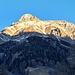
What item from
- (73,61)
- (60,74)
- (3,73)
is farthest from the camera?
(3,73)

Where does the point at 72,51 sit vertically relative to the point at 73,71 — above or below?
above

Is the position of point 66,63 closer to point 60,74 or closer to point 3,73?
point 60,74

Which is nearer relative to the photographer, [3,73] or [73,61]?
[73,61]

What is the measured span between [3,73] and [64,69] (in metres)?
34.3

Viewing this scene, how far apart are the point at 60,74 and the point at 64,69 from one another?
4.50 meters

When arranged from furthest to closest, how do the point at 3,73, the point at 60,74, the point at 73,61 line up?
the point at 3,73, the point at 60,74, the point at 73,61

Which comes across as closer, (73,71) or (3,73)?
(73,71)

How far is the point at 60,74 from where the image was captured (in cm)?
10944

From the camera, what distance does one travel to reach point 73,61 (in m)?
99.9

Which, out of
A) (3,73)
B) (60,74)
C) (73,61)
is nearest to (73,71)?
(73,61)

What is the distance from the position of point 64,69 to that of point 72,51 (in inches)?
225

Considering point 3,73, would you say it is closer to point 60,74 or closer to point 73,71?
point 60,74

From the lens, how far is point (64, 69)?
10544cm

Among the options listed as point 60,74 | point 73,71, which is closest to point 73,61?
point 73,71
